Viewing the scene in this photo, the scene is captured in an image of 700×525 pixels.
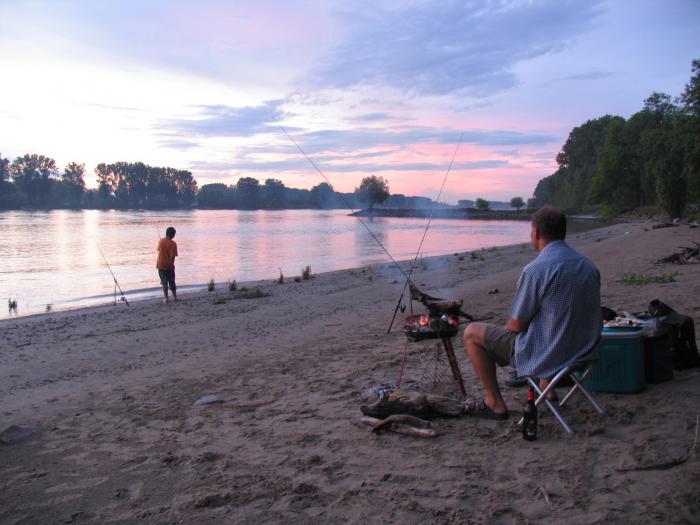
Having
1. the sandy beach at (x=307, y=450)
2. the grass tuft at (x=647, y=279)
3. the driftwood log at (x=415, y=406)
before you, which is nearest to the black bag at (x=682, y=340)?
the sandy beach at (x=307, y=450)

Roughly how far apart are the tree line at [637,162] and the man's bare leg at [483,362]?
36.7 metres

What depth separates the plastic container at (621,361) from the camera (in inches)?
163

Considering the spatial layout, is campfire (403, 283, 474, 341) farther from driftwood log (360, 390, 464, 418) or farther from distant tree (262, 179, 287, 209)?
distant tree (262, 179, 287, 209)

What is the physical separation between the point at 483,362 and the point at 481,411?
1.39 ft

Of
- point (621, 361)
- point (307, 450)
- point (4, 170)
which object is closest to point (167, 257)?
point (307, 450)

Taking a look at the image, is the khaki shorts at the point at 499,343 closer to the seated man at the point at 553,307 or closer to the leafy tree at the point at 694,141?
the seated man at the point at 553,307

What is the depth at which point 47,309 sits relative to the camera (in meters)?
14.1

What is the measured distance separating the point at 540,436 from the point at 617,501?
0.90 metres

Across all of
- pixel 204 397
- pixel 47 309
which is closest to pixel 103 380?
pixel 204 397

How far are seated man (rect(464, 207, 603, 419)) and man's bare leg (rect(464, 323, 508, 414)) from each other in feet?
0.88

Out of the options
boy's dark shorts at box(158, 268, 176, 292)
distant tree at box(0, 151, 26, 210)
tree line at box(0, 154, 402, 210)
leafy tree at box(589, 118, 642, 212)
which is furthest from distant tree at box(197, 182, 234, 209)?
boy's dark shorts at box(158, 268, 176, 292)

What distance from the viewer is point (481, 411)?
13.6 ft

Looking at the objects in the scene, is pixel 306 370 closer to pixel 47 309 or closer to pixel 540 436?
pixel 540 436

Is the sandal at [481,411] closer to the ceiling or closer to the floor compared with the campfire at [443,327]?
closer to the floor
